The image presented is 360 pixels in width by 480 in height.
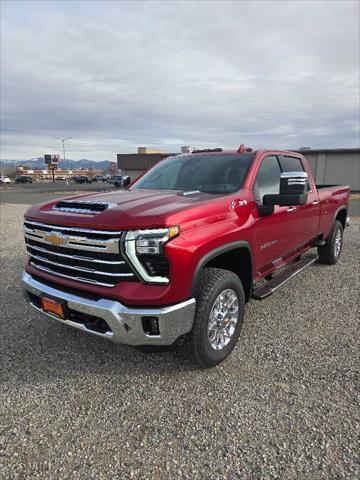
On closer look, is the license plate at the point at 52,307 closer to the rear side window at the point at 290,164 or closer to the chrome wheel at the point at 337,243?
the rear side window at the point at 290,164

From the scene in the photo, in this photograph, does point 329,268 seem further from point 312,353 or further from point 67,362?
point 67,362

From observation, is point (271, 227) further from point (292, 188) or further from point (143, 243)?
point (143, 243)

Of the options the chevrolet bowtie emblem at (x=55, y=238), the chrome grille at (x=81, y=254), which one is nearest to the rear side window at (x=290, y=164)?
the chrome grille at (x=81, y=254)

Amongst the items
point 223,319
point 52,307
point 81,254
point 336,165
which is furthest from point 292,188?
point 336,165

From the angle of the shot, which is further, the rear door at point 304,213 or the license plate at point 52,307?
the rear door at point 304,213

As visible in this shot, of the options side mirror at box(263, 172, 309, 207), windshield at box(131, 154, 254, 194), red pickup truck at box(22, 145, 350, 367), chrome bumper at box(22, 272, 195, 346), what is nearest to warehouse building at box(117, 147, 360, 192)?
windshield at box(131, 154, 254, 194)

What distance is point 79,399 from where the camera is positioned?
266cm

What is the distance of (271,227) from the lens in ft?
12.1

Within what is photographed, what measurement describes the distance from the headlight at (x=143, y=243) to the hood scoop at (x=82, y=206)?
45 cm

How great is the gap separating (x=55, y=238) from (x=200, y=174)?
181 centimetres

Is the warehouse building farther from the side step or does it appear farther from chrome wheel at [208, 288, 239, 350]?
chrome wheel at [208, 288, 239, 350]

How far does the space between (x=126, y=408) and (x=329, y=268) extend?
4.58 meters

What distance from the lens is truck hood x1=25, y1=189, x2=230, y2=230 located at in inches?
95.2

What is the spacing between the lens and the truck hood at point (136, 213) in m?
2.42
